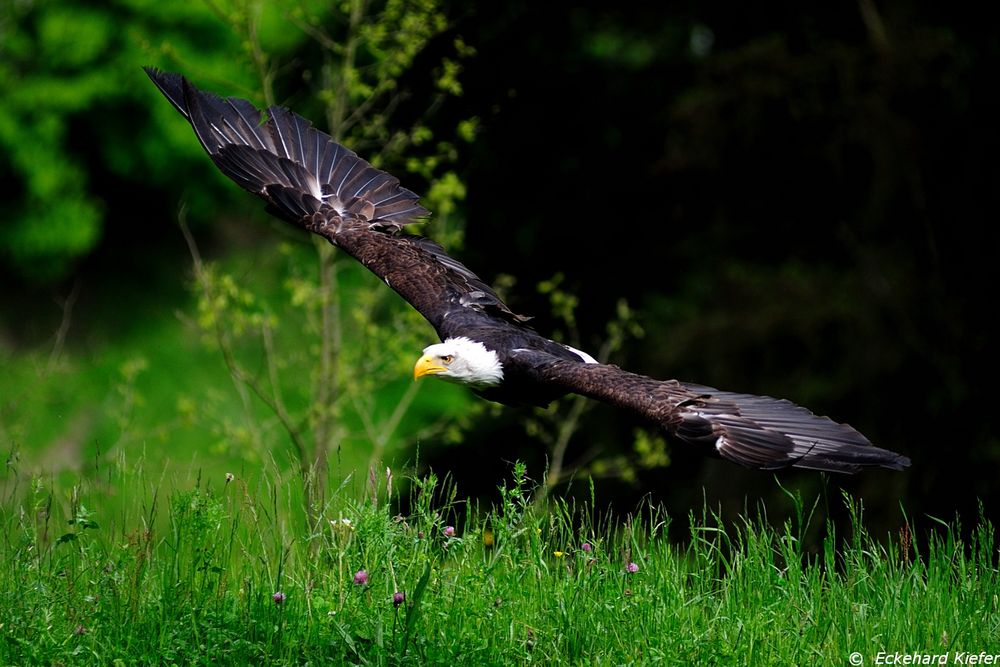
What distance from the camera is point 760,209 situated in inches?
627

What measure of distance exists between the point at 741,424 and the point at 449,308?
2.56 metres

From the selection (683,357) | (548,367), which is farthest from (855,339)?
(548,367)

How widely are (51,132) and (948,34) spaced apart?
45.7ft

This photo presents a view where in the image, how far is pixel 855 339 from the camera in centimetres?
1445

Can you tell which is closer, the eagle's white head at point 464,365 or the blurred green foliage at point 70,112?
the eagle's white head at point 464,365

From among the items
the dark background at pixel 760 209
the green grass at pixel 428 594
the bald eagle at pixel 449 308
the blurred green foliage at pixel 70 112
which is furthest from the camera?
the blurred green foliage at pixel 70 112

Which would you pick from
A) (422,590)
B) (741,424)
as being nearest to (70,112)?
(741,424)

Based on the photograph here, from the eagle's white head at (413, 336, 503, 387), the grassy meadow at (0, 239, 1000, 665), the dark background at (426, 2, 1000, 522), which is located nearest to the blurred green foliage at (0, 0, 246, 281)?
the dark background at (426, 2, 1000, 522)

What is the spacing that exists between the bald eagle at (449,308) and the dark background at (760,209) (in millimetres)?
3355

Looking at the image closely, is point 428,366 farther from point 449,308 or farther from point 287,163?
point 287,163

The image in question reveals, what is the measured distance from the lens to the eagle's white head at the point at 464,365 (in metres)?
7.70

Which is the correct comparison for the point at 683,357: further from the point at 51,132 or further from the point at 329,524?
the point at 51,132

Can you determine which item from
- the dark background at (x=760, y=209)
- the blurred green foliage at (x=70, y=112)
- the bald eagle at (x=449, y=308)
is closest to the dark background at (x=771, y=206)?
the dark background at (x=760, y=209)

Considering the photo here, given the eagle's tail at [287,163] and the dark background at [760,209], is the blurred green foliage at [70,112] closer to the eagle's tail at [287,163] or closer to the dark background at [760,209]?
the dark background at [760,209]
